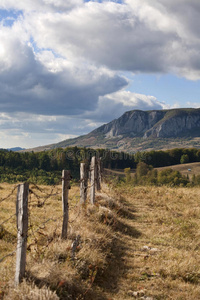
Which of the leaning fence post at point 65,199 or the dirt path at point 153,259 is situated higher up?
the leaning fence post at point 65,199

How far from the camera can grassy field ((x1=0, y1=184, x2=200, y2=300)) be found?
5.07 meters

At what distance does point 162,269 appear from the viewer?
6559 millimetres

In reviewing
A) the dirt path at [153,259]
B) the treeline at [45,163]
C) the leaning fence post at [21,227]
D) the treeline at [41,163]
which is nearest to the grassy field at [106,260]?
the dirt path at [153,259]

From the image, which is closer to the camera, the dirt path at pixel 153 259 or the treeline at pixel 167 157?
the dirt path at pixel 153 259

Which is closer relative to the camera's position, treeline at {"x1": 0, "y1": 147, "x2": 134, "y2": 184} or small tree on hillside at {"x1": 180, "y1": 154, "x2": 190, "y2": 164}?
treeline at {"x1": 0, "y1": 147, "x2": 134, "y2": 184}

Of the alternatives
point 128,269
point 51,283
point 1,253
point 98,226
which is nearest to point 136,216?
point 98,226

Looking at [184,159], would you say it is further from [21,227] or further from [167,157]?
[21,227]

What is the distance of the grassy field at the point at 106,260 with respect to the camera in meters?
5.07

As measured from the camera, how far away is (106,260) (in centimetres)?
694

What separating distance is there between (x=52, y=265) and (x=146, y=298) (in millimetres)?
2018

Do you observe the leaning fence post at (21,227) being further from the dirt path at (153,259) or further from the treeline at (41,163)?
the treeline at (41,163)

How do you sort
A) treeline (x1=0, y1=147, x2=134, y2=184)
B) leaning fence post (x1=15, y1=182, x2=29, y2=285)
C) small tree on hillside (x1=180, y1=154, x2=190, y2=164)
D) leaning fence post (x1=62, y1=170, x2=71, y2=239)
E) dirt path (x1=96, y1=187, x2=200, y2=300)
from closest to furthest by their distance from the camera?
leaning fence post (x1=15, y1=182, x2=29, y2=285) → dirt path (x1=96, y1=187, x2=200, y2=300) → leaning fence post (x1=62, y1=170, x2=71, y2=239) → treeline (x1=0, y1=147, x2=134, y2=184) → small tree on hillside (x1=180, y1=154, x2=190, y2=164)

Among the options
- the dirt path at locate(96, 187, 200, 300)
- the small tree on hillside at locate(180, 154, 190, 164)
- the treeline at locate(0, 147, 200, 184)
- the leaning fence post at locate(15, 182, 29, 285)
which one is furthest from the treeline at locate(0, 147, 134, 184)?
the leaning fence post at locate(15, 182, 29, 285)

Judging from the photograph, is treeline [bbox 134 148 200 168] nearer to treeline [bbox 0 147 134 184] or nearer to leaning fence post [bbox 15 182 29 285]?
treeline [bbox 0 147 134 184]
